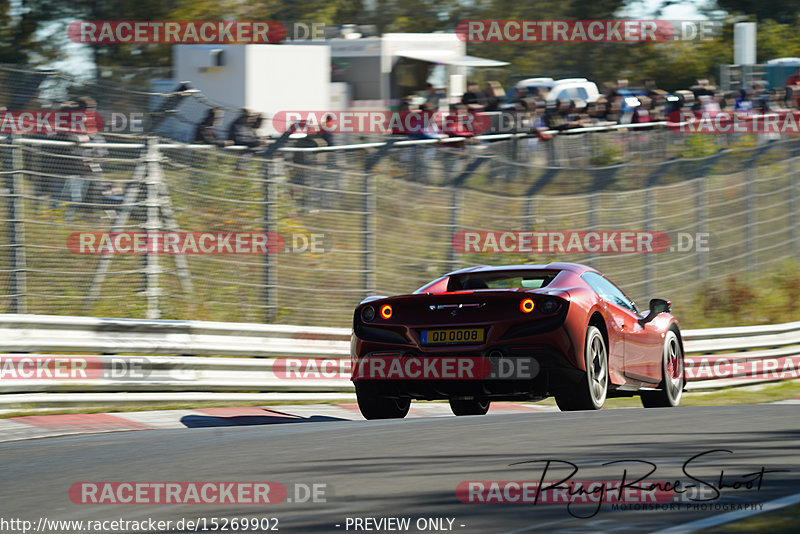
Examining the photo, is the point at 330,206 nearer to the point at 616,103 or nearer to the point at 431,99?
the point at 431,99

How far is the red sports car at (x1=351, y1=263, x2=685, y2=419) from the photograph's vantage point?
8.70 metres

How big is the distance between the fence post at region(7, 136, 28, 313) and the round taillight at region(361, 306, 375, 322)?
403 centimetres

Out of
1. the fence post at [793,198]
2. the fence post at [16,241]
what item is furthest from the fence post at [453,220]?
the fence post at [793,198]

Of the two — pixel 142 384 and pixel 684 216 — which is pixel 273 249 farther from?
pixel 684 216

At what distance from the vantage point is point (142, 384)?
1043cm

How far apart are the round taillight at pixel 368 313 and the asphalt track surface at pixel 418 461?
2.90ft

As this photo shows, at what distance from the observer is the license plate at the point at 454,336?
8742 mm

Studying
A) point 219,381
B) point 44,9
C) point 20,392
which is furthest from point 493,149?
point 44,9

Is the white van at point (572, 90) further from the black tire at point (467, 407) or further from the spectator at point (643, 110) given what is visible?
the black tire at point (467, 407)

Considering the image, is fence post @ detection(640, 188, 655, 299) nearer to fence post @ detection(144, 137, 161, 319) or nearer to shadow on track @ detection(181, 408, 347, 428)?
fence post @ detection(144, 137, 161, 319)

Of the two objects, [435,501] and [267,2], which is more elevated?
[267,2]

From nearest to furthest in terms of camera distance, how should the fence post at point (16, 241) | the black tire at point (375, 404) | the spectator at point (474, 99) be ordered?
the black tire at point (375, 404) → the fence post at point (16, 241) → the spectator at point (474, 99)

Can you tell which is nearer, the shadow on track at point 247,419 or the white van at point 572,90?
the shadow on track at point 247,419

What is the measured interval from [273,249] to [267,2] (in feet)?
111
